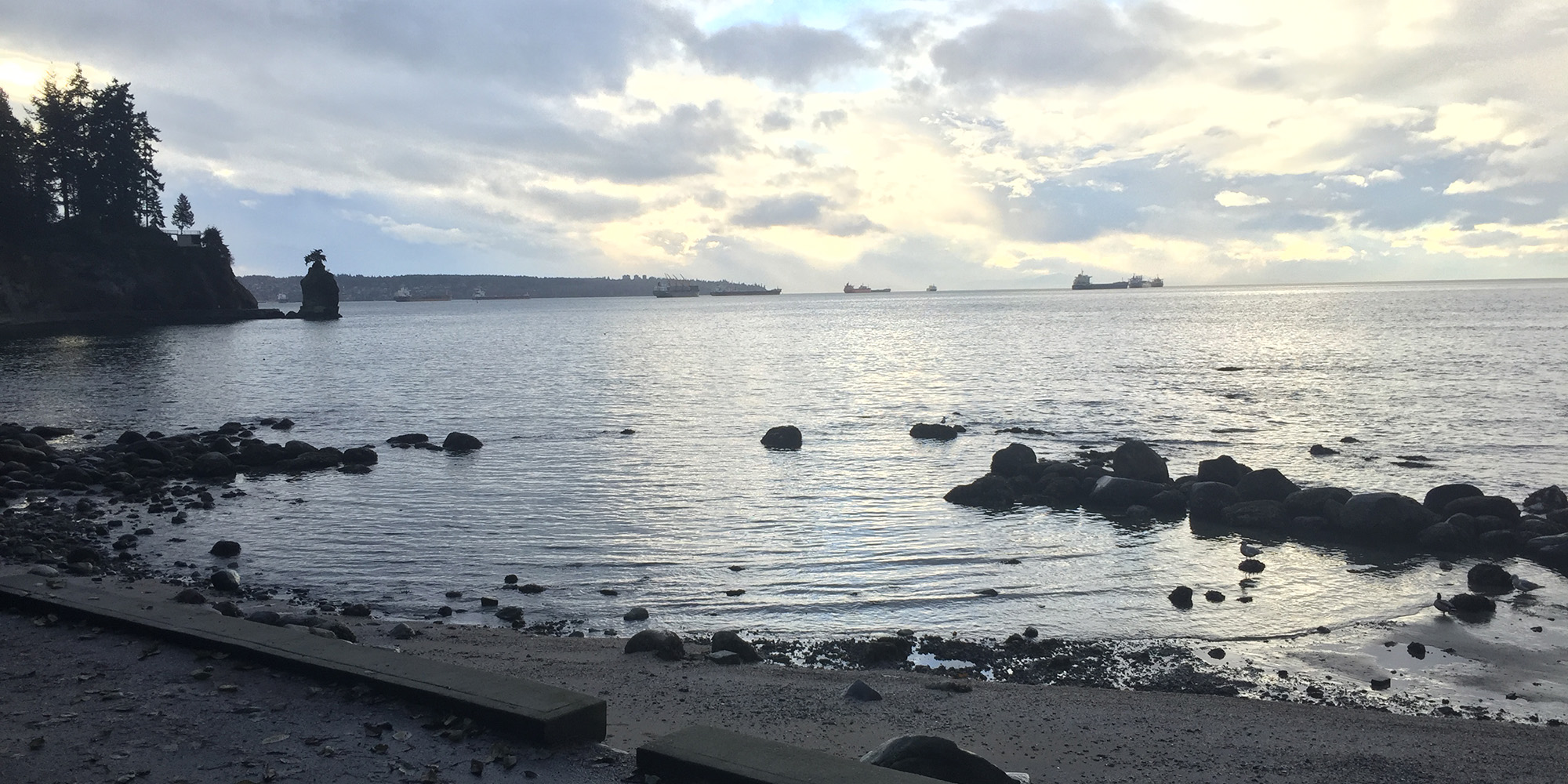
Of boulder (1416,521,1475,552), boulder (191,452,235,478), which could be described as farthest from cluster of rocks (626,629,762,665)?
boulder (191,452,235,478)

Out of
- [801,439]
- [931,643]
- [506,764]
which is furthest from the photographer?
[801,439]

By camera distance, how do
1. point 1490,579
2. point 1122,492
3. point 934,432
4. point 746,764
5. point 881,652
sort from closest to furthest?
1. point 746,764
2. point 881,652
3. point 1490,579
4. point 1122,492
5. point 934,432

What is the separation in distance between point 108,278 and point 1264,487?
124587 millimetres

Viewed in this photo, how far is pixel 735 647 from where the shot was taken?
11.7 meters

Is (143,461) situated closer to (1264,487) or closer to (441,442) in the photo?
(441,442)

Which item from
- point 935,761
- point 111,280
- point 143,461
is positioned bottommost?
point 143,461

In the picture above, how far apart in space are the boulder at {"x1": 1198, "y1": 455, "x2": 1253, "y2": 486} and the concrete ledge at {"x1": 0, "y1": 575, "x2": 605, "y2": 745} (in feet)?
63.2

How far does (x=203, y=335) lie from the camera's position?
98938 mm

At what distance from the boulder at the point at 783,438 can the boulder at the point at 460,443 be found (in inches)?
360

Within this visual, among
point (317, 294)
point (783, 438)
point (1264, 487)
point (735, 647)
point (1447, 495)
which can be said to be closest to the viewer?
point (735, 647)

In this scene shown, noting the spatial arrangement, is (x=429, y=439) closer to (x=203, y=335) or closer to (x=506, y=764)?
(x=506, y=764)

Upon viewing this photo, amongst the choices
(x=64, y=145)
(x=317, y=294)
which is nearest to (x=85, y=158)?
(x=64, y=145)

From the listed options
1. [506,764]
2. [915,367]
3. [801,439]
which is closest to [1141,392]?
[915,367]

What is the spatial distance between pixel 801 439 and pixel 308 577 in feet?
61.3
